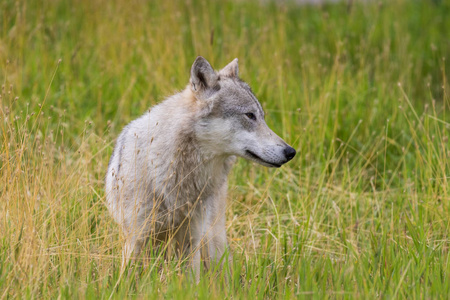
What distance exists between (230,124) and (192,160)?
15.1 inches

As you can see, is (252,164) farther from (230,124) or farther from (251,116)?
(230,124)

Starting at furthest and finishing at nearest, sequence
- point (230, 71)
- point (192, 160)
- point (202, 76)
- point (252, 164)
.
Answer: point (252, 164), point (230, 71), point (202, 76), point (192, 160)

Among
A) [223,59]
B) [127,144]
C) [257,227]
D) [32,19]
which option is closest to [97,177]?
[127,144]

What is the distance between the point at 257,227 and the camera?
510 cm

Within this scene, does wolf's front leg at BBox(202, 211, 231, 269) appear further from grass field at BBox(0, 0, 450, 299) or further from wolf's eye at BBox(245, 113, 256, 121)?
wolf's eye at BBox(245, 113, 256, 121)

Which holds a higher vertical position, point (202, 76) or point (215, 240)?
point (202, 76)

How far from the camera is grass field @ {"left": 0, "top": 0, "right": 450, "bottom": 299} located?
3.52 meters

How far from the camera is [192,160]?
4.08 meters

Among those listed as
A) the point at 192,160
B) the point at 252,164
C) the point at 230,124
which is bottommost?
the point at 252,164

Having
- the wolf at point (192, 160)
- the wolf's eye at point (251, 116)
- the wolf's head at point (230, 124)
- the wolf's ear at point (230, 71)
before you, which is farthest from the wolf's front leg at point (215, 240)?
the wolf's ear at point (230, 71)

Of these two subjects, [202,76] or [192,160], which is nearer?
[192,160]

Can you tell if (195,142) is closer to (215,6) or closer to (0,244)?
(0,244)

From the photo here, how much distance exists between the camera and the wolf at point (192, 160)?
13.1 ft

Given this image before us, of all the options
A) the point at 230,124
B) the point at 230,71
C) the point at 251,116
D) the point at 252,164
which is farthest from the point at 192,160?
the point at 252,164
